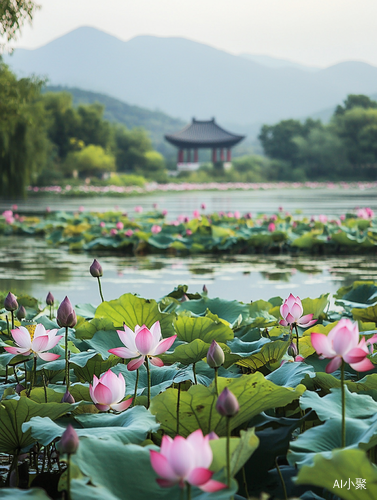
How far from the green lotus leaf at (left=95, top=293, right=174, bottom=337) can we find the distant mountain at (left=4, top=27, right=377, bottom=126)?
491ft

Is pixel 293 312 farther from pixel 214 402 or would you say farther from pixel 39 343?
pixel 39 343

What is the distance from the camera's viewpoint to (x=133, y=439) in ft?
2.55

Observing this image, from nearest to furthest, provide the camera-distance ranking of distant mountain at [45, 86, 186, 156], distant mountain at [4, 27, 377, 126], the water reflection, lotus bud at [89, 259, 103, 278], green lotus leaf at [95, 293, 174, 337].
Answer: green lotus leaf at [95, 293, 174, 337], lotus bud at [89, 259, 103, 278], the water reflection, distant mountain at [45, 86, 186, 156], distant mountain at [4, 27, 377, 126]

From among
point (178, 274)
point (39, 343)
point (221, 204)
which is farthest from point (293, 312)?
point (221, 204)

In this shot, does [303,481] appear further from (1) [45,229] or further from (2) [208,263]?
(1) [45,229]

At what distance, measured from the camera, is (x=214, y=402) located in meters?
0.82

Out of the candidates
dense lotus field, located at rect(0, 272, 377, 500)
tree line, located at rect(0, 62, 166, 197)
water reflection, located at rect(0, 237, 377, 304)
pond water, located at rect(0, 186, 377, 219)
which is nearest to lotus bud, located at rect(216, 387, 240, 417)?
dense lotus field, located at rect(0, 272, 377, 500)

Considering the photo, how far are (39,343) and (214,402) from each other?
1.23ft

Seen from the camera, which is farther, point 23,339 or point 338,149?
point 338,149

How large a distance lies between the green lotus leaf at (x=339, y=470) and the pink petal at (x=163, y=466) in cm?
14

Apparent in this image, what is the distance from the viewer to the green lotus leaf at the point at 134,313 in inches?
Result: 54.3

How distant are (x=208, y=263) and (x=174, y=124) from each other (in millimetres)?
89579

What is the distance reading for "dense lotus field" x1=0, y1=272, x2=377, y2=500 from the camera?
0.60m

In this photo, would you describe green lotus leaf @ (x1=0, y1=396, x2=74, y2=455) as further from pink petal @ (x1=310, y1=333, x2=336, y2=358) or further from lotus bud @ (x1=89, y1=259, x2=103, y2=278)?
lotus bud @ (x1=89, y1=259, x2=103, y2=278)
